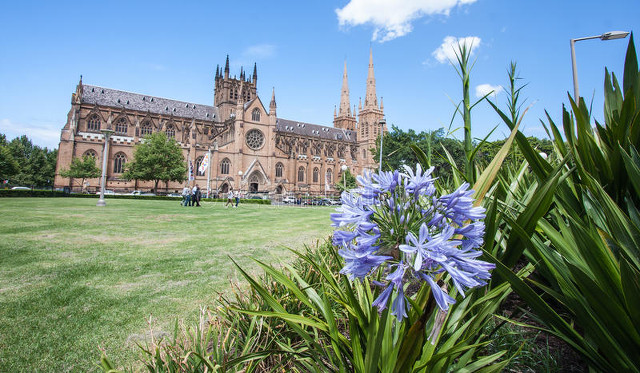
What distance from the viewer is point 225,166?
168 ft

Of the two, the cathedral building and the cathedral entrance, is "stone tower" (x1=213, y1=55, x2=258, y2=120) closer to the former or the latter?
the cathedral building

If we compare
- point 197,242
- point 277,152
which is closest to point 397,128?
point 277,152

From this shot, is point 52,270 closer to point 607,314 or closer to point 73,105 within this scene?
point 607,314

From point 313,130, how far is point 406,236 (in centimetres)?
7524

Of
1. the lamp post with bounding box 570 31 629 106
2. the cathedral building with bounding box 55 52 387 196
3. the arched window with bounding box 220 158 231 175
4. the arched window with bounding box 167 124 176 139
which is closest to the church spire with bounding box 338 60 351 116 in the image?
the cathedral building with bounding box 55 52 387 196

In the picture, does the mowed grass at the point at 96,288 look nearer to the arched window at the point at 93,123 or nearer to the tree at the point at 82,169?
the tree at the point at 82,169

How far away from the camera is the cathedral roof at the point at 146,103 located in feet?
168

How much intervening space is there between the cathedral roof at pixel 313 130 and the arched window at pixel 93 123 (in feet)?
105

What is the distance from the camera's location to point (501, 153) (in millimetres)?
1562

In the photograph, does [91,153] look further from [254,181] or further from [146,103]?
A: [254,181]

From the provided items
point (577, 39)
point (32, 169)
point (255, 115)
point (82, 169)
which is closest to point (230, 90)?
point (255, 115)

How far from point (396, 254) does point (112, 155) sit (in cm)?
5689

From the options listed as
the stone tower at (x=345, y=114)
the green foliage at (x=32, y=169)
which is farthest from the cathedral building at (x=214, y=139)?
the green foliage at (x=32, y=169)

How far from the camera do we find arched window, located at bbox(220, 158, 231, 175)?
51062 millimetres
